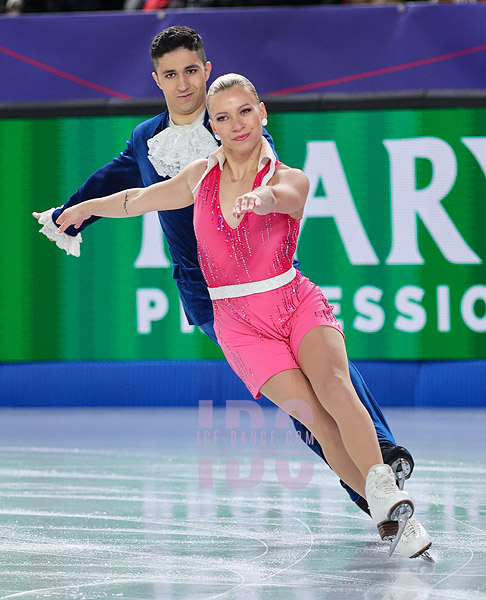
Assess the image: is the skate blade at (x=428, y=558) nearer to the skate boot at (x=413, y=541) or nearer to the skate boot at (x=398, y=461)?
the skate boot at (x=413, y=541)

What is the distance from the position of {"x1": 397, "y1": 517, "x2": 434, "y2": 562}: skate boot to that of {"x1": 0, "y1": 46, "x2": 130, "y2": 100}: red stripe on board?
4.12 metres

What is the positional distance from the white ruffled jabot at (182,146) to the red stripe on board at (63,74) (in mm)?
2801

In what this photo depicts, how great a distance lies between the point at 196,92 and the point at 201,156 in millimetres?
219

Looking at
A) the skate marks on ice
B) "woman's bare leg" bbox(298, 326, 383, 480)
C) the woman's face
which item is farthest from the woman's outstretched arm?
the skate marks on ice

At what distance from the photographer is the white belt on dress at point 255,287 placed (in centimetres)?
Result: 304

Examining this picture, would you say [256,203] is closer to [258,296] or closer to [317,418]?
[258,296]

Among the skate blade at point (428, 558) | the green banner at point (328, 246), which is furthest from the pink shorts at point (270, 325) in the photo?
the green banner at point (328, 246)

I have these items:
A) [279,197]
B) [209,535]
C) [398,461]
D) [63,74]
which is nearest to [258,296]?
[279,197]

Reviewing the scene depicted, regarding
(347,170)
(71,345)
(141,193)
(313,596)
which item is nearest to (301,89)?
(347,170)

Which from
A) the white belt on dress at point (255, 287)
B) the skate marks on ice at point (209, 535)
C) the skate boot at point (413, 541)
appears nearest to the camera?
the skate marks on ice at point (209, 535)

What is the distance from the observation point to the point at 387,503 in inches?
108

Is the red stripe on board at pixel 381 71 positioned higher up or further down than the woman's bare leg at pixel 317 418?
higher up

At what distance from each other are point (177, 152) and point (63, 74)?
3006mm

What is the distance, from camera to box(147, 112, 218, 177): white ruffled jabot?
3.58m
